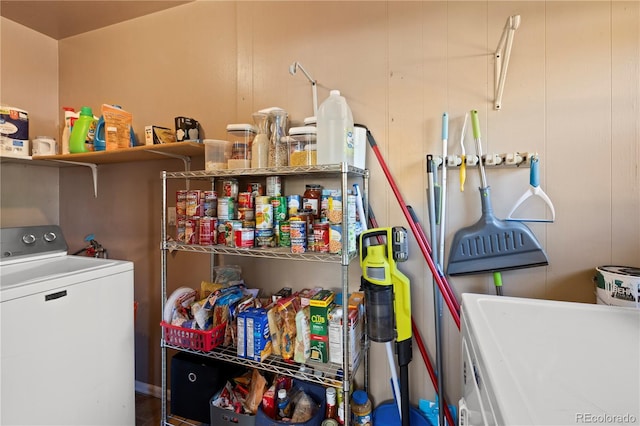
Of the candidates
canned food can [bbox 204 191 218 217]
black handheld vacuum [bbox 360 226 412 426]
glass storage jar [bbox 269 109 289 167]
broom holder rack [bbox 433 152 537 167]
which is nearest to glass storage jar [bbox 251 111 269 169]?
glass storage jar [bbox 269 109 289 167]

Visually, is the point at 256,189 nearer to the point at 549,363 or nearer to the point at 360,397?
the point at 360,397

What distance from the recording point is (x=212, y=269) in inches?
67.2

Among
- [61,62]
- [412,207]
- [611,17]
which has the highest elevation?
A: [61,62]

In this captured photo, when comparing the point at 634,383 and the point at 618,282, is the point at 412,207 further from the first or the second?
the point at 634,383

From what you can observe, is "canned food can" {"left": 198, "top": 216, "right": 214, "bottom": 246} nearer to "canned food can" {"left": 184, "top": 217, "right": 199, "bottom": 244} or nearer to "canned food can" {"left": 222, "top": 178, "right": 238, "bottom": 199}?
"canned food can" {"left": 184, "top": 217, "right": 199, "bottom": 244}

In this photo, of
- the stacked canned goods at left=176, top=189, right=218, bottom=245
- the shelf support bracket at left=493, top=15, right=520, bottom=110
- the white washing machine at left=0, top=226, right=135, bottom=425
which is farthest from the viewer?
the stacked canned goods at left=176, top=189, right=218, bottom=245

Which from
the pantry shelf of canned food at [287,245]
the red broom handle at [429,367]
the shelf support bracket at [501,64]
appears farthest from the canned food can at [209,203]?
the shelf support bracket at [501,64]

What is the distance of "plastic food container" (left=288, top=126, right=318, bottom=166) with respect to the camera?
4.17 feet

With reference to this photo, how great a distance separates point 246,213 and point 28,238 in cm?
122

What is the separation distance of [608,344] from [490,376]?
1.31ft

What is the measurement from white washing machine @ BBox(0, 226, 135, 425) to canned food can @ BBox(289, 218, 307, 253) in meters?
0.92

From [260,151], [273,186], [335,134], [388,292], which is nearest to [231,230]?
[273,186]

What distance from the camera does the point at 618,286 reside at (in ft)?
3.23

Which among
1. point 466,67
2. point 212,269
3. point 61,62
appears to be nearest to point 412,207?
point 466,67
